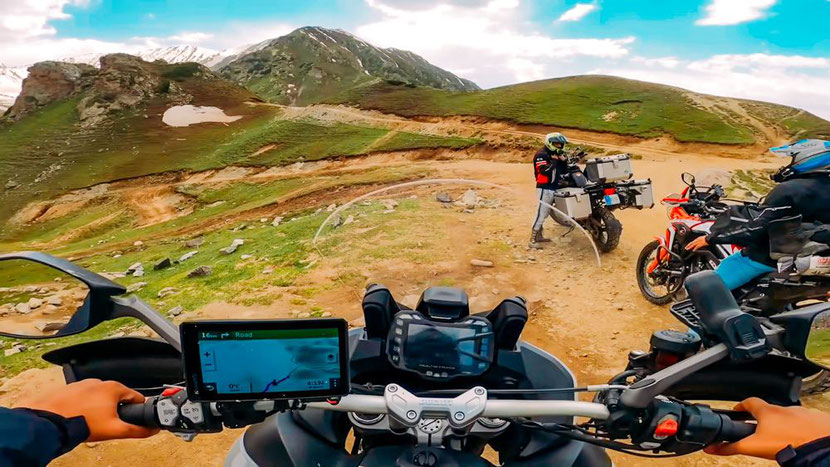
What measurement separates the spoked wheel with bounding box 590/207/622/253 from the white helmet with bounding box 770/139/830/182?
3.21 meters

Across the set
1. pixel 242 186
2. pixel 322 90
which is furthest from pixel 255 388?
pixel 322 90

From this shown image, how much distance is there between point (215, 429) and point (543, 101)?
1709 inches

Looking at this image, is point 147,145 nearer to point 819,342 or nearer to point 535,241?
point 535,241

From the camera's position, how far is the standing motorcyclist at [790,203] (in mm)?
3883

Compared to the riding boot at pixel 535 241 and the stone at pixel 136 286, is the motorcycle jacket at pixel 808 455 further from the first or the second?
the stone at pixel 136 286

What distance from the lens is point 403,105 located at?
41.9m

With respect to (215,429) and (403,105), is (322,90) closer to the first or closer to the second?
(403,105)

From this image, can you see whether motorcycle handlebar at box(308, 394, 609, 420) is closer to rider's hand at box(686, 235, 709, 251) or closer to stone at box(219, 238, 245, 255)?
rider's hand at box(686, 235, 709, 251)

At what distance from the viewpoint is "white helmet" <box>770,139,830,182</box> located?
12.6 feet

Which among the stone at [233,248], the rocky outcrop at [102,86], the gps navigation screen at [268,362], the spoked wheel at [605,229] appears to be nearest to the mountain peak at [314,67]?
the rocky outcrop at [102,86]

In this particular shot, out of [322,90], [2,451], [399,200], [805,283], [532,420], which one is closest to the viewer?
[2,451]

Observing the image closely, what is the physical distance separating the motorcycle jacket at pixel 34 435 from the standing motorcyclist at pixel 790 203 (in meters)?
4.73

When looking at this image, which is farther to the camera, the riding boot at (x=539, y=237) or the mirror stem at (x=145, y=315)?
the riding boot at (x=539, y=237)

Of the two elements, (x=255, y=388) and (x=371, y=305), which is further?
(x=371, y=305)
